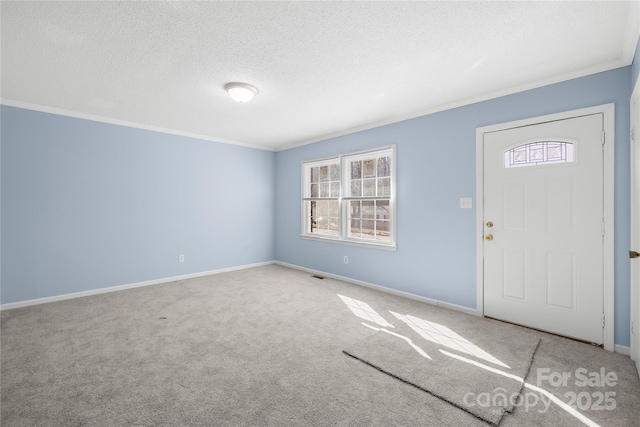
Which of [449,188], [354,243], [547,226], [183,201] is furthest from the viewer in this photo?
[183,201]

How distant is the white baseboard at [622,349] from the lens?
247 cm

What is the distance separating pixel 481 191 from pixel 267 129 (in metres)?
3.31

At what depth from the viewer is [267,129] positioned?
482cm

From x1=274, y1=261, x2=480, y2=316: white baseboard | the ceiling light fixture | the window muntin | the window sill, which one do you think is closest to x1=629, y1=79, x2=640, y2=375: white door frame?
the window muntin

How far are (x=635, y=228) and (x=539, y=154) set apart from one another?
99 centimetres

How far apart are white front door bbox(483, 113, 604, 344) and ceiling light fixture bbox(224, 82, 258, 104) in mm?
2682

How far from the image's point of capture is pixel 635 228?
2367 millimetres

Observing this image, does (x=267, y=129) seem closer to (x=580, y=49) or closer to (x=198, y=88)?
(x=198, y=88)

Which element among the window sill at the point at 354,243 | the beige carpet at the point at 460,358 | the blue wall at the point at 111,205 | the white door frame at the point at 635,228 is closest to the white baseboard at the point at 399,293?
the beige carpet at the point at 460,358

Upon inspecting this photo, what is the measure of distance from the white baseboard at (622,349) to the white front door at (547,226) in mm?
122

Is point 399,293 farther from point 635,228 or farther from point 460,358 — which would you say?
point 635,228

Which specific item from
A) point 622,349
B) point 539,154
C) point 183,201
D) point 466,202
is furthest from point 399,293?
point 183,201

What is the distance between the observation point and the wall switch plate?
3.40 meters

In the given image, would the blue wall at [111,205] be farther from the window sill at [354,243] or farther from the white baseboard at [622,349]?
the white baseboard at [622,349]
